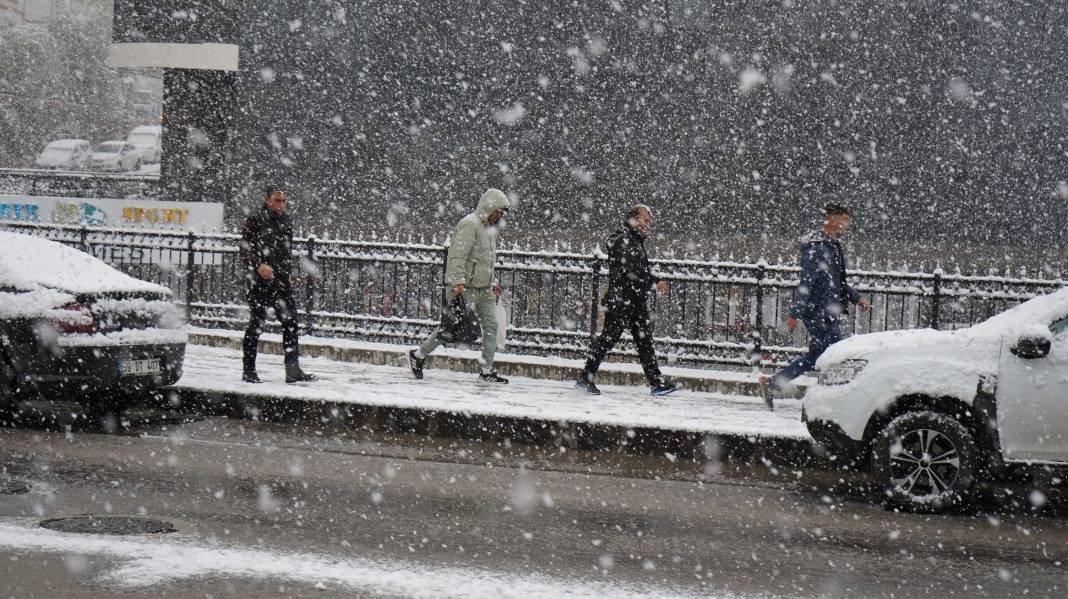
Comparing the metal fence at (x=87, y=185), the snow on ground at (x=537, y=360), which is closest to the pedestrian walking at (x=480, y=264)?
the snow on ground at (x=537, y=360)

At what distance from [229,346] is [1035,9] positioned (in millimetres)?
16772

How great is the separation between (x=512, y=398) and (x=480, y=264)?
1586 mm

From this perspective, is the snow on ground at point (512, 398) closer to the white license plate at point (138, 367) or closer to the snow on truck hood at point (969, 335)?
the white license plate at point (138, 367)

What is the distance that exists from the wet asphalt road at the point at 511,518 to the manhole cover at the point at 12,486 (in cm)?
9

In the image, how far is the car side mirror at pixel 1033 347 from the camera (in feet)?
24.8

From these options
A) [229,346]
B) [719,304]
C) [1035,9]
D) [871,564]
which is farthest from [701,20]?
[871,564]

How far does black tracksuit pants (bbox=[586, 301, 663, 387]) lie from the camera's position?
12148 mm

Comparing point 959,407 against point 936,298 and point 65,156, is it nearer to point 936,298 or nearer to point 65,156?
point 936,298

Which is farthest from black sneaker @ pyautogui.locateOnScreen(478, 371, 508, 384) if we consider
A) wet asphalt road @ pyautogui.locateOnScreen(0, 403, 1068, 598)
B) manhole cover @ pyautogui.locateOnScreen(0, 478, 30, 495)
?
manhole cover @ pyautogui.locateOnScreen(0, 478, 30, 495)

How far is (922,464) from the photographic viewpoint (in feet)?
25.9

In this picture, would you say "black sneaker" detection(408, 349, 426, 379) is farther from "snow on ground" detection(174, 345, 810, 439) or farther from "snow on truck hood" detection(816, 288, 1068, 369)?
"snow on truck hood" detection(816, 288, 1068, 369)

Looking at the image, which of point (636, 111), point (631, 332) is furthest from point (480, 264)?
point (636, 111)

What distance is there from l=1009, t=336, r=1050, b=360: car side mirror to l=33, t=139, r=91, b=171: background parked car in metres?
45.0

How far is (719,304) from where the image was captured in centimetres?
1656
